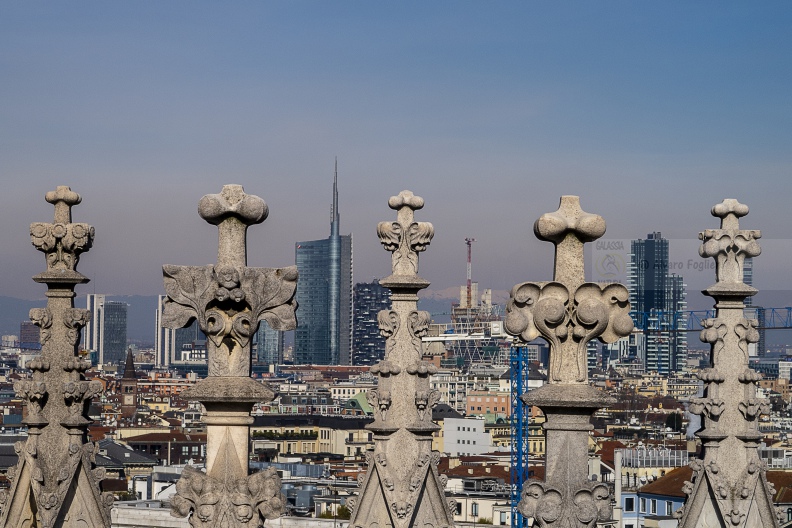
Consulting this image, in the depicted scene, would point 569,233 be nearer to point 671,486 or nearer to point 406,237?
point 406,237

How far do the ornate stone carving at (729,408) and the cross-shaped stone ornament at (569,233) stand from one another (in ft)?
6.53

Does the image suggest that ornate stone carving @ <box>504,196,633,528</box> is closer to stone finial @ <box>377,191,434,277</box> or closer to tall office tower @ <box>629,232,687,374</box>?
stone finial @ <box>377,191,434,277</box>

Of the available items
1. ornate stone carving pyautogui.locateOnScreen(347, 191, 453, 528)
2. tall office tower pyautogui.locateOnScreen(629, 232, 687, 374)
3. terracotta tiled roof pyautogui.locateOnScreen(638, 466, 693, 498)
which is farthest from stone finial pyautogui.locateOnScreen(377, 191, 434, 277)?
terracotta tiled roof pyautogui.locateOnScreen(638, 466, 693, 498)

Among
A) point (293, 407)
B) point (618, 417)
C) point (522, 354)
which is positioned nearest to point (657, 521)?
point (522, 354)

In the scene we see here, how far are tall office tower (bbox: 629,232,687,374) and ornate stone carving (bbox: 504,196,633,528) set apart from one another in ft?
64.1

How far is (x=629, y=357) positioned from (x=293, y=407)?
30583mm

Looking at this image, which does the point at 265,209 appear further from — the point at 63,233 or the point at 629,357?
the point at 629,357

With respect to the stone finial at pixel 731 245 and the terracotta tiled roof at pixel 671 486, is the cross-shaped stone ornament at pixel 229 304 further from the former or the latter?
the terracotta tiled roof at pixel 671 486

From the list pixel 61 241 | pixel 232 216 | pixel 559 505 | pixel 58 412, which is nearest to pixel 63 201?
pixel 61 241

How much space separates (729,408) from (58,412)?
11.3ft

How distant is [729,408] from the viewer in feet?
29.4

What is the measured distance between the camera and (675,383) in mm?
118812

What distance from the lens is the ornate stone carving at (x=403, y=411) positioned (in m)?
8.91

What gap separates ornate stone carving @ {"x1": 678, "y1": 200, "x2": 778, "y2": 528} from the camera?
8.74 m
